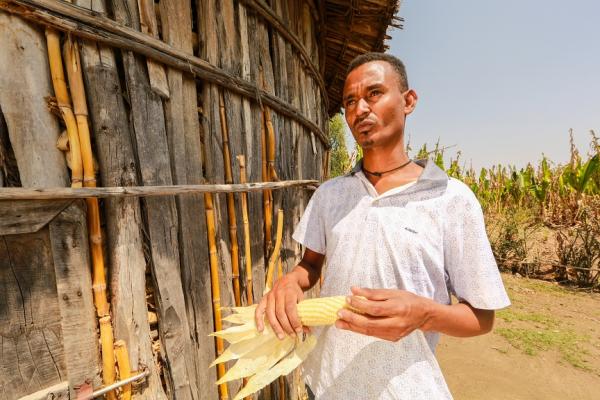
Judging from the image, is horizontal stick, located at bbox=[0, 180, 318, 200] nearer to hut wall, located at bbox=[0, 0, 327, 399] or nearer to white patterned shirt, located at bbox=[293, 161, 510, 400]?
hut wall, located at bbox=[0, 0, 327, 399]

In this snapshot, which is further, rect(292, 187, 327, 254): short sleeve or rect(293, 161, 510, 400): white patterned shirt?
rect(292, 187, 327, 254): short sleeve

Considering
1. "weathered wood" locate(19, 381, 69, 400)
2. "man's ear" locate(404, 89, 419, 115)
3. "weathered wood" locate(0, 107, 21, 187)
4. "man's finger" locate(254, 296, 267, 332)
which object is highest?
"man's ear" locate(404, 89, 419, 115)

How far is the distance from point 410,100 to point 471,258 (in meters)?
0.78

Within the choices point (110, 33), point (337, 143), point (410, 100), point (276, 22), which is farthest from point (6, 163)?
point (337, 143)

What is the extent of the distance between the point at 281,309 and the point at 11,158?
1054 millimetres

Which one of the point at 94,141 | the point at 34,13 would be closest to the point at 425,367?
the point at 94,141

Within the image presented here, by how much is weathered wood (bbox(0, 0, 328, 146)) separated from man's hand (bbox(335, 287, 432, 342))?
1.29 m

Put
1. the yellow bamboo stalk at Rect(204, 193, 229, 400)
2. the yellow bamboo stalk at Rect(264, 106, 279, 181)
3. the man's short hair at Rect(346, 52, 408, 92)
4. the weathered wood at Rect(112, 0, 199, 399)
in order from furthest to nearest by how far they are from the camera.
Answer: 1. the yellow bamboo stalk at Rect(264, 106, 279, 181)
2. the yellow bamboo stalk at Rect(204, 193, 229, 400)
3. the man's short hair at Rect(346, 52, 408, 92)
4. the weathered wood at Rect(112, 0, 199, 399)

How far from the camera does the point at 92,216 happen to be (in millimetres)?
1162

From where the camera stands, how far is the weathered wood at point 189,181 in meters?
1.46

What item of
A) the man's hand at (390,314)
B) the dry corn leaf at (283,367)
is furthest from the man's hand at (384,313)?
the dry corn leaf at (283,367)

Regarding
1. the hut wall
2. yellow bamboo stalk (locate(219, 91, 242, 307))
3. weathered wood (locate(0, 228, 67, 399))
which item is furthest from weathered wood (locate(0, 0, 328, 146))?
weathered wood (locate(0, 228, 67, 399))

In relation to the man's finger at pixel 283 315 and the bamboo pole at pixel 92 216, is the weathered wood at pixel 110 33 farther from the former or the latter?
the man's finger at pixel 283 315

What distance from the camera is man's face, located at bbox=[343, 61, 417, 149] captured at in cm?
133
